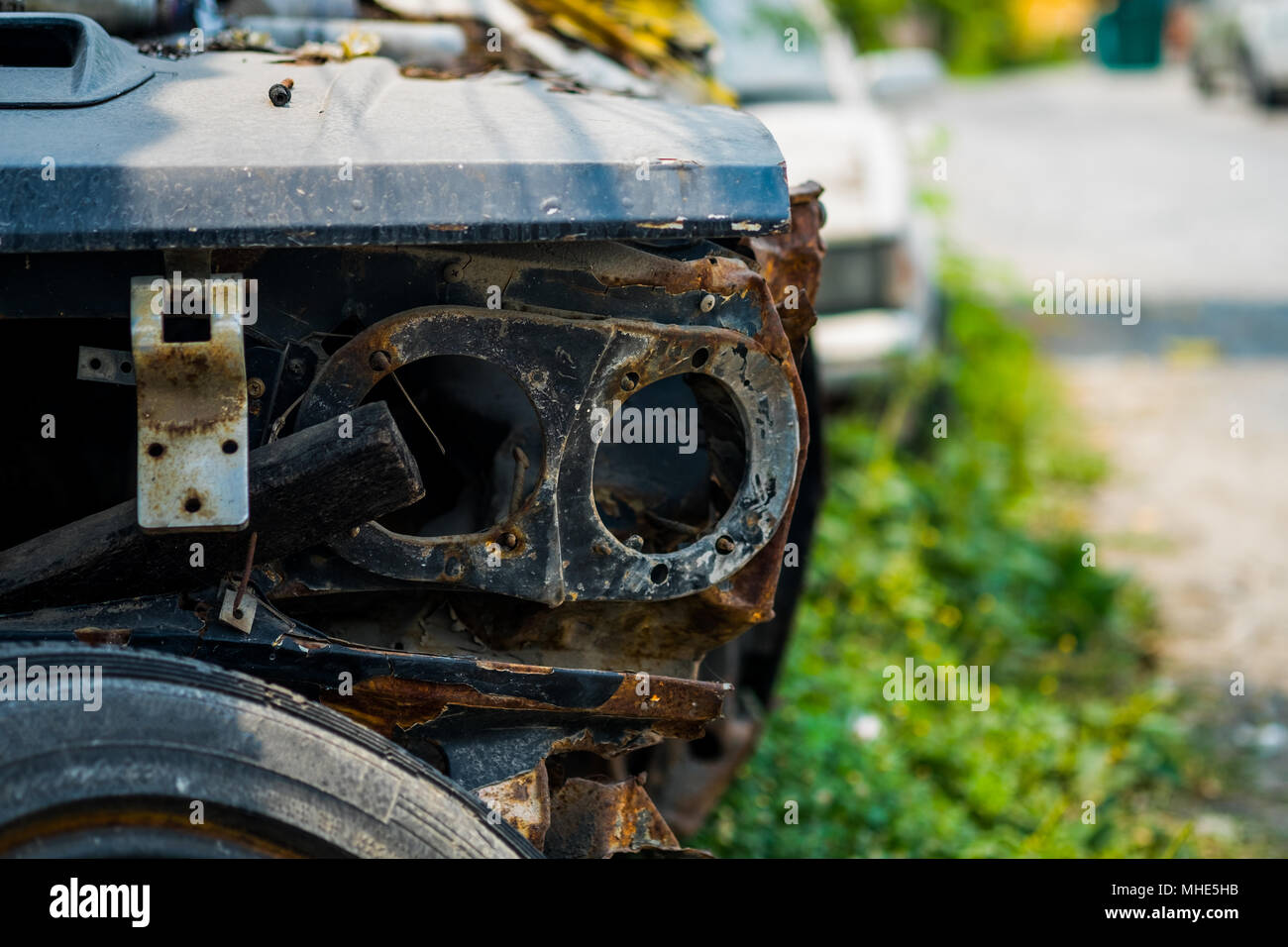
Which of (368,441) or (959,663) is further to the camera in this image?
(959,663)

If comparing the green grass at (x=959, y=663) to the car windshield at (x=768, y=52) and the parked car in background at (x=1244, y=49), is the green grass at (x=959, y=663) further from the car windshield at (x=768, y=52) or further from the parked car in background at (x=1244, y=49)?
the parked car in background at (x=1244, y=49)

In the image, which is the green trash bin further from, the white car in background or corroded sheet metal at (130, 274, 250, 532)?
corroded sheet metal at (130, 274, 250, 532)

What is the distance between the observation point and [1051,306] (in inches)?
324

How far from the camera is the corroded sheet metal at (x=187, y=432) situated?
66.4 inches

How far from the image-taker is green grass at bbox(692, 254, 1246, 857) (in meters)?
3.29

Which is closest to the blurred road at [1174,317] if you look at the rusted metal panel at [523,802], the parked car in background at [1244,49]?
the parked car in background at [1244,49]

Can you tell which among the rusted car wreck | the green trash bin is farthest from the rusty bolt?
the green trash bin

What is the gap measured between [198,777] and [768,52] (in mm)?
4891

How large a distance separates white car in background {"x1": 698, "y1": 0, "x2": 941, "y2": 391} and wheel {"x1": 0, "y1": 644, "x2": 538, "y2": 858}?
3.21 meters

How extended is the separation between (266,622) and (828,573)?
2.94 metres

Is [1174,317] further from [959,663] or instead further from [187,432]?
[187,432]

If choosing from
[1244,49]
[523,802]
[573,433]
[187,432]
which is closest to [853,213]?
[573,433]

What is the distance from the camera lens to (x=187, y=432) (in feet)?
5.58
